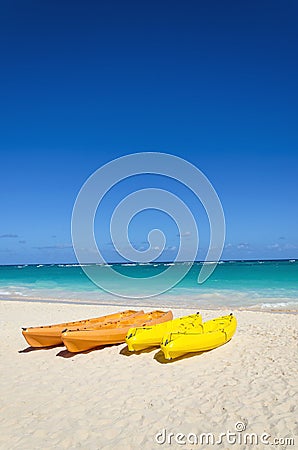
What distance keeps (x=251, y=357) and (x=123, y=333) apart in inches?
117

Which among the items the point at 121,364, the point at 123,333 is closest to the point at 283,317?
the point at 123,333

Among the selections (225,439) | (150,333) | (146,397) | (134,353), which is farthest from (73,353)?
(225,439)

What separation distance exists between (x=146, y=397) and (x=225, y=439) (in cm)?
165

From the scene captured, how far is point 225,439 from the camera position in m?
4.48

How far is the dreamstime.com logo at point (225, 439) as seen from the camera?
4.38 metres

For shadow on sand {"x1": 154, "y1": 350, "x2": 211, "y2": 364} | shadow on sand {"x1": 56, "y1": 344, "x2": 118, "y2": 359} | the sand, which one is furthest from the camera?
shadow on sand {"x1": 56, "y1": 344, "x2": 118, "y2": 359}

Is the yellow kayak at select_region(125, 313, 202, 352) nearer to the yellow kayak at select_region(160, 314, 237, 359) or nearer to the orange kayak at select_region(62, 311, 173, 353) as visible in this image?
the yellow kayak at select_region(160, 314, 237, 359)

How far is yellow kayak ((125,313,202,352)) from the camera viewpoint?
26.1 feet

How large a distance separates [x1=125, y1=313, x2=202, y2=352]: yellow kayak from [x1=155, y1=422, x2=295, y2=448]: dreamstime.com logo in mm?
3268

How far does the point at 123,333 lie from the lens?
8773 mm

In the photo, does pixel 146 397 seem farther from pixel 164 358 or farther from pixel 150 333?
pixel 150 333

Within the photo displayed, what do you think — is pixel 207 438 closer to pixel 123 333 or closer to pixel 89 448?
pixel 89 448

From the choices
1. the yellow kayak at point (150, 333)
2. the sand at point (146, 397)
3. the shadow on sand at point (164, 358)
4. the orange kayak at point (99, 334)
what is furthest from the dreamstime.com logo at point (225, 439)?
the orange kayak at point (99, 334)

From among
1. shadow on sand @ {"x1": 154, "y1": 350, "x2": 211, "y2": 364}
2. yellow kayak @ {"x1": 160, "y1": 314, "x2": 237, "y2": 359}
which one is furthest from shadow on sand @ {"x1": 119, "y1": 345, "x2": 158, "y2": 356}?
yellow kayak @ {"x1": 160, "y1": 314, "x2": 237, "y2": 359}
